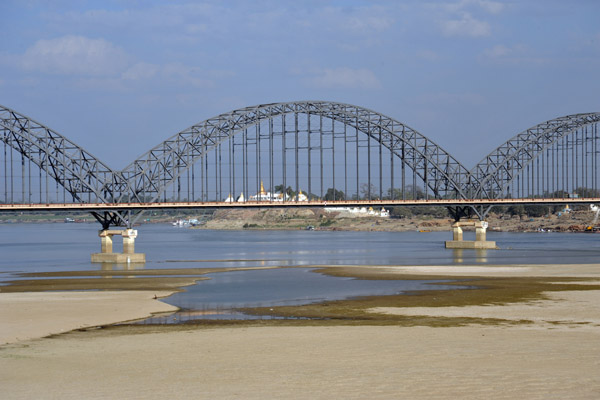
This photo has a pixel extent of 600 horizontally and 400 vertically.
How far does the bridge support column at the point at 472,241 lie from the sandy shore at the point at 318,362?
249ft

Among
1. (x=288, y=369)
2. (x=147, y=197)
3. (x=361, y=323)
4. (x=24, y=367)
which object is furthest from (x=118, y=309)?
(x=147, y=197)

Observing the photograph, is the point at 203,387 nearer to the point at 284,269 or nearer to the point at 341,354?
the point at 341,354

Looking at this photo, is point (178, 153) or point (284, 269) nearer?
point (284, 269)

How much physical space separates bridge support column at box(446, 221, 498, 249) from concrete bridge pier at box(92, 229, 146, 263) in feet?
145

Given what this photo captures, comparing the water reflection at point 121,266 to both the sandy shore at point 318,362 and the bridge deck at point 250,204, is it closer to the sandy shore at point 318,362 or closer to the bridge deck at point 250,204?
the bridge deck at point 250,204

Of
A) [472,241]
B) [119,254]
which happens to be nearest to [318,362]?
[119,254]

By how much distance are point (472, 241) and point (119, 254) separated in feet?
165

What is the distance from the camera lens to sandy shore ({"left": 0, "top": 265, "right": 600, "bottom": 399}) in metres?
16.3

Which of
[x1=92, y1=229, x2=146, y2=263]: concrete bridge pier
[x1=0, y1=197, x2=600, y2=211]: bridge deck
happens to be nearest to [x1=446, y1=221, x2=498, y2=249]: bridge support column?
[x1=0, y1=197, x2=600, y2=211]: bridge deck

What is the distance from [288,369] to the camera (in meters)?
18.8

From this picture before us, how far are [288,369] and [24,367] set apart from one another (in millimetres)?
6364

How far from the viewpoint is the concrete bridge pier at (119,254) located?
78812 mm

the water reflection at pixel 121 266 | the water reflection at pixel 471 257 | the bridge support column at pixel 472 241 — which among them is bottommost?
the water reflection at pixel 471 257

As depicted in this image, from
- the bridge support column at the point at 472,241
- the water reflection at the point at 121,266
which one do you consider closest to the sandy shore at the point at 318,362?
the water reflection at the point at 121,266
